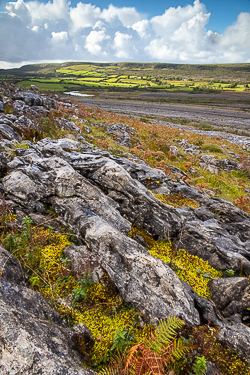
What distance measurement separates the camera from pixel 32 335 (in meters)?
3.03

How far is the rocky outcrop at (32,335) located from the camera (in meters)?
2.69

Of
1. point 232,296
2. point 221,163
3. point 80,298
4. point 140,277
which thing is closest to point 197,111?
point 221,163

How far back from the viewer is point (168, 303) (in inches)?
176

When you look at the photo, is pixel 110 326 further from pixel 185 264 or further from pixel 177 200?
pixel 177 200

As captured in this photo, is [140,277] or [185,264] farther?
[185,264]

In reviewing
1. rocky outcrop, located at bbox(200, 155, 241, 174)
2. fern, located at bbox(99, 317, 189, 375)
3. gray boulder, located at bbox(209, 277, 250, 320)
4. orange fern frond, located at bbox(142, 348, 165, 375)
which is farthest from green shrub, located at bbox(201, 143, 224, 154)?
orange fern frond, located at bbox(142, 348, 165, 375)

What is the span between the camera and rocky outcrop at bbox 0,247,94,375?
106 inches

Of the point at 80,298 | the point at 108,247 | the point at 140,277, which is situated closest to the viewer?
the point at 80,298

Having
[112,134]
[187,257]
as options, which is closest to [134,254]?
[187,257]

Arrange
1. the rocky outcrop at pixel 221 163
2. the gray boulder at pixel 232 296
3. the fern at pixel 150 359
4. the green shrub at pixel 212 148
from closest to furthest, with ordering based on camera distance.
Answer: the fern at pixel 150 359 < the gray boulder at pixel 232 296 < the rocky outcrop at pixel 221 163 < the green shrub at pixel 212 148

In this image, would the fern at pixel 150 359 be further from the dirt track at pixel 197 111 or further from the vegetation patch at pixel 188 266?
the dirt track at pixel 197 111

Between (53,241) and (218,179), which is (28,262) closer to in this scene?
(53,241)

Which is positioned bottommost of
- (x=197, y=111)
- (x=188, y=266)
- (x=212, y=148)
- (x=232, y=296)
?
(x=232, y=296)

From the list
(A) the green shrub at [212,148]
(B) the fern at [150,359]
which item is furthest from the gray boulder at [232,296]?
(A) the green shrub at [212,148]
